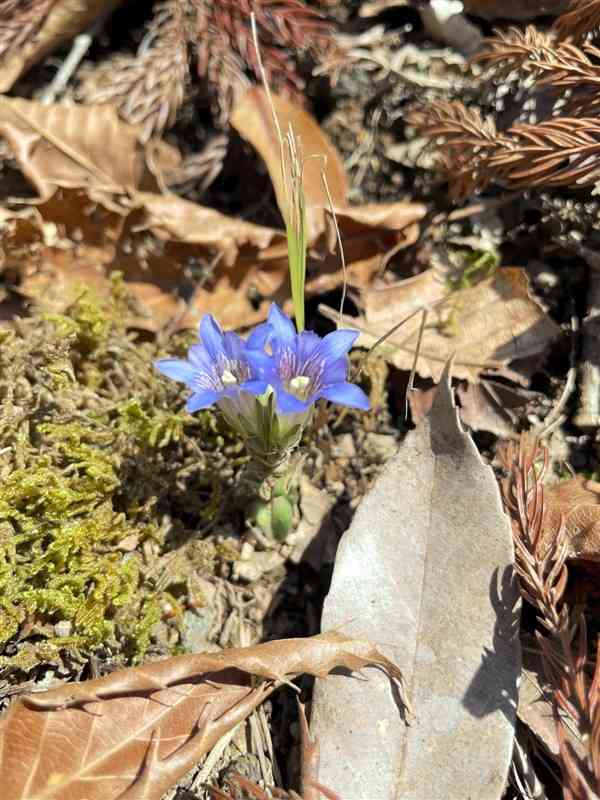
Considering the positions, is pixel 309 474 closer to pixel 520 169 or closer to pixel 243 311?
pixel 243 311

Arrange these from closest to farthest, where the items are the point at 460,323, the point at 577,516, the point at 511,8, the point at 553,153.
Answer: the point at 577,516 → the point at 553,153 → the point at 460,323 → the point at 511,8

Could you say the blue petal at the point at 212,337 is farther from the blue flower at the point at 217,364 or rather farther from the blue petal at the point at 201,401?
the blue petal at the point at 201,401

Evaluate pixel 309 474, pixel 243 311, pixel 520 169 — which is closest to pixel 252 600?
pixel 309 474

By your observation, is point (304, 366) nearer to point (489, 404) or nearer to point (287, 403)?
point (287, 403)

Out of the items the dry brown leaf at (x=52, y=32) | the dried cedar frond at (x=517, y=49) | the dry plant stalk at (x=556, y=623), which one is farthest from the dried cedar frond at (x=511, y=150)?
the dry brown leaf at (x=52, y=32)

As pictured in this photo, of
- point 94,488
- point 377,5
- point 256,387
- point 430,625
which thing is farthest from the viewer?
point 377,5

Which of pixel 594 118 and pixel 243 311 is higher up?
pixel 594 118

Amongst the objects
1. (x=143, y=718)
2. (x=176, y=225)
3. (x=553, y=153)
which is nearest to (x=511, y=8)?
(x=553, y=153)
